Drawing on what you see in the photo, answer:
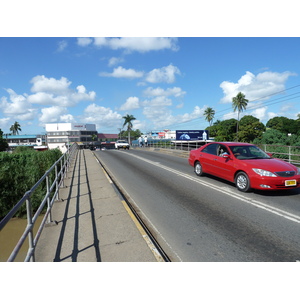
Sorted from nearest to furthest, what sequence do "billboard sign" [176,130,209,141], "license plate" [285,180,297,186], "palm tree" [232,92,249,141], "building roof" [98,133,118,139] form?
1. "license plate" [285,180,297,186]
2. "billboard sign" [176,130,209,141]
3. "palm tree" [232,92,249,141]
4. "building roof" [98,133,118,139]

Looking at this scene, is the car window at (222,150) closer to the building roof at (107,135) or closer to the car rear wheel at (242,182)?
the car rear wheel at (242,182)

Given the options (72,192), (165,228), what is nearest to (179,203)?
(165,228)

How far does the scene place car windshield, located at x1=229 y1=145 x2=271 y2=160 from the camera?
8148 mm

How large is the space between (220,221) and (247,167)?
9.33 ft

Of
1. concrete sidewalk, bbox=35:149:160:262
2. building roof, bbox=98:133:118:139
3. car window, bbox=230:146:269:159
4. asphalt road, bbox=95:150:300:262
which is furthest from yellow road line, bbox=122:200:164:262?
building roof, bbox=98:133:118:139

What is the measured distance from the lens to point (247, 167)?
24.2 feet

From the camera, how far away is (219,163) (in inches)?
347

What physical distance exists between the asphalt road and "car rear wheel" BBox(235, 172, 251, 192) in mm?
213

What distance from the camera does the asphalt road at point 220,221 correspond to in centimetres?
383

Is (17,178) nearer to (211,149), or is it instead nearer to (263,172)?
(211,149)

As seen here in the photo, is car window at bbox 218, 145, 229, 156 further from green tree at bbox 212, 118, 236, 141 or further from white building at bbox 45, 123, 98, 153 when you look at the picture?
white building at bbox 45, 123, 98, 153

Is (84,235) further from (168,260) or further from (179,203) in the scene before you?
(179,203)

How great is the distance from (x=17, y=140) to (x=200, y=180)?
14857 cm

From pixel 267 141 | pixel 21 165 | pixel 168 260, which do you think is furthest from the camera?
pixel 267 141
